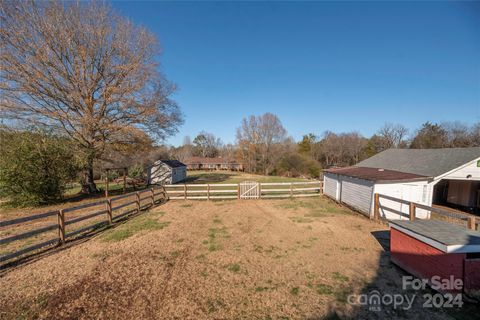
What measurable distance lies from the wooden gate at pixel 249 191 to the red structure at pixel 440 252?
876cm

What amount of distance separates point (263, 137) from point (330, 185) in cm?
2703

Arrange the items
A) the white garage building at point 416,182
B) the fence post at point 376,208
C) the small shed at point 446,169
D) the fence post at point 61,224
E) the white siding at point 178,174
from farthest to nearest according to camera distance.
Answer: the white siding at point 178,174, the small shed at point 446,169, the white garage building at point 416,182, the fence post at point 376,208, the fence post at point 61,224

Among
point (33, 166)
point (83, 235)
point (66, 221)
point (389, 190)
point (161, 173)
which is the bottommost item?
point (83, 235)

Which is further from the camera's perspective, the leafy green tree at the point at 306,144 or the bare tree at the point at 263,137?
the leafy green tree at the point at 306,144

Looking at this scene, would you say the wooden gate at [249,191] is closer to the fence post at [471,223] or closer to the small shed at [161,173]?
the fence post at [471,223]

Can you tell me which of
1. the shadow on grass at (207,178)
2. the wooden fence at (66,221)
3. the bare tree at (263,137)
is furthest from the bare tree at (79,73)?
the bare tree at (263,137)

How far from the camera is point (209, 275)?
4371mm

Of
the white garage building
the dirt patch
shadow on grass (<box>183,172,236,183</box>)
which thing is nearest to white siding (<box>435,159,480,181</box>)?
the white garage building

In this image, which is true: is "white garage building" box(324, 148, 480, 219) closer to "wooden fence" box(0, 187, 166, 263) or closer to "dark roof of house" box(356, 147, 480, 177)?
"dark roof of house" box(356, 147, 480, 177)

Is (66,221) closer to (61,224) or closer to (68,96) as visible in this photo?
(61,224)

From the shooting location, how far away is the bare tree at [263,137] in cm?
3869

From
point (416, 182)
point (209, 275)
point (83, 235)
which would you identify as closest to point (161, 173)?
point (83, 235)

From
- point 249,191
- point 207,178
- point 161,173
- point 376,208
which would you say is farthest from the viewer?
point 207,178

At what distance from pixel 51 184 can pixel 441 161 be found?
22515mm
